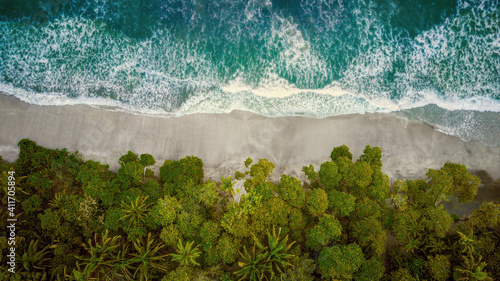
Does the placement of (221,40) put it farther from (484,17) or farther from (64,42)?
(484,17)

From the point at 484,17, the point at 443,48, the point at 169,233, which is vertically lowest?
the point at 169,233

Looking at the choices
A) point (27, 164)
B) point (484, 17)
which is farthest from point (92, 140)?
point (484, 17)

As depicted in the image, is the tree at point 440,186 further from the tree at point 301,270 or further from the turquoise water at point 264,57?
A: the tree at point 301,270

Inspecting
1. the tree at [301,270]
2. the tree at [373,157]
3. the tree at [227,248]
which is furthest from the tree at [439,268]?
the tree at [227,248]

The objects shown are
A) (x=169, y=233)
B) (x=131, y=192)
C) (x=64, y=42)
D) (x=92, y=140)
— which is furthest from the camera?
(x=64, y=42)

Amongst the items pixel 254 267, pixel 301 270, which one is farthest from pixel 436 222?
pixel 254 267

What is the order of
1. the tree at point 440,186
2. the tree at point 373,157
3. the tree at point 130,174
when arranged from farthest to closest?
the tree at point 373,157
the tree at point 130,174
the tree at point 440,186
